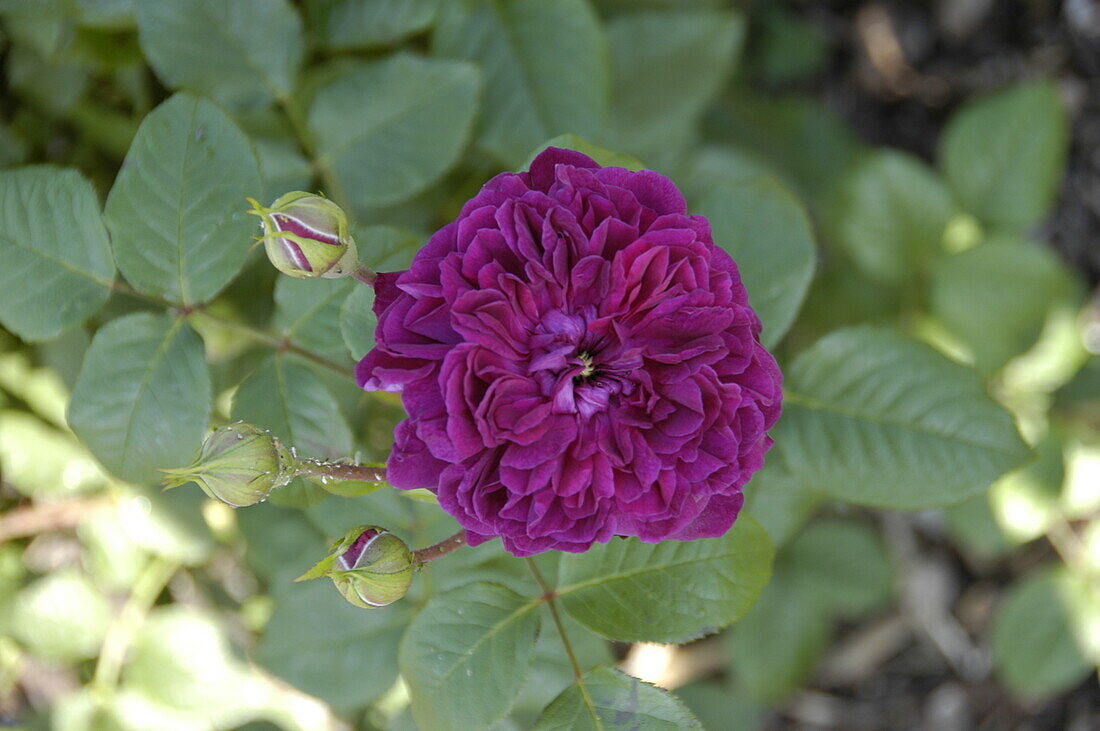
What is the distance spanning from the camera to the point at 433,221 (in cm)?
202

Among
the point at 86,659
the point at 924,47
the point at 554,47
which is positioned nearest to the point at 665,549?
the point at 554,47

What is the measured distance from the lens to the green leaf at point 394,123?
1.55 m

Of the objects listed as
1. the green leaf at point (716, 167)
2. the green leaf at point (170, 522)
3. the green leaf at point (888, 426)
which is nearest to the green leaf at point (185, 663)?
the green leaf at point (170, 522)

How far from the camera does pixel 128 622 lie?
6.43 ft

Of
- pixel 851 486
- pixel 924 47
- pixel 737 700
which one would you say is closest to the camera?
pixel 851 486

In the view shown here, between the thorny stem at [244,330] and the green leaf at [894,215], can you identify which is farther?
the green leaf at [894,215]

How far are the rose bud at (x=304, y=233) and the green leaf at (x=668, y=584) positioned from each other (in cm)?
57

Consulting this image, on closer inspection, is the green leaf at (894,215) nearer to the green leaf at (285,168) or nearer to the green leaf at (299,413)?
the green leaf at (285,168)

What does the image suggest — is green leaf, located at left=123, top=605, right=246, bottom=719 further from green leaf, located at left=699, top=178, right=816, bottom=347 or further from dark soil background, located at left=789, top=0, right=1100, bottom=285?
dark soil background, located at left=789, top=0, right=1100, bottom=285

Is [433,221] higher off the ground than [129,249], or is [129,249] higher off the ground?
[129,249]

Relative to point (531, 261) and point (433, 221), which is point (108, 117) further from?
point (531, 261)

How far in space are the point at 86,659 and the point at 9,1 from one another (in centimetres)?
144

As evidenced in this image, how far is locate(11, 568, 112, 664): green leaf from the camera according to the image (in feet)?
6.14

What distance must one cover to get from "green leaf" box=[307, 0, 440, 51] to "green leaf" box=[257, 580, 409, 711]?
40.2 inches
